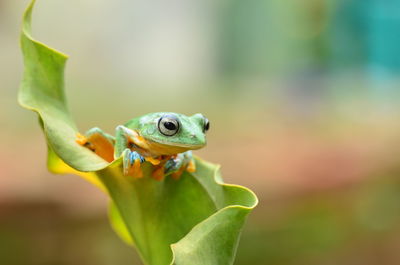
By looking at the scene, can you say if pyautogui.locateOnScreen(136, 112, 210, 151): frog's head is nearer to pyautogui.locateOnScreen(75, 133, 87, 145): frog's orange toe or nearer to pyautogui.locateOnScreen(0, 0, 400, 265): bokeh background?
pyautogui.locateOnScreen(75, 133, 87, 145): frog's orange toe

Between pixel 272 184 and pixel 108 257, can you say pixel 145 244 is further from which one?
pixel 272 184

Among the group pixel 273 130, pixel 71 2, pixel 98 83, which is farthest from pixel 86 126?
pixel 71 2

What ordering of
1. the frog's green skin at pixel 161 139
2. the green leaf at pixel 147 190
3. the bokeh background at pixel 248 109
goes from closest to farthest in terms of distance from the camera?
the green leaf at pixel 147 190 < the frog's green skin at pixel 161 139 < the bokeh background at pixel 248 109

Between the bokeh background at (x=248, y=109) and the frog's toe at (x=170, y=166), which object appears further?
the bokeh background at (x=248, y=109)

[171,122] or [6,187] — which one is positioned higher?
[171,122]

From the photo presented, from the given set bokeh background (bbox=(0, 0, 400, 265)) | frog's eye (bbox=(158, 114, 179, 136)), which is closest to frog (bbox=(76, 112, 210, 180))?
frog's eye (bbox=(158, 114, 179, 136))

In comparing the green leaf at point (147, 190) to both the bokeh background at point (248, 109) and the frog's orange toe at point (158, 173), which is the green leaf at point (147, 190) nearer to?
the frog's orange toe at point (158, 173)

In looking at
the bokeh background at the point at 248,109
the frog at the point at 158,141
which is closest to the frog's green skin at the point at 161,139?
the frog at the point at 158,141
